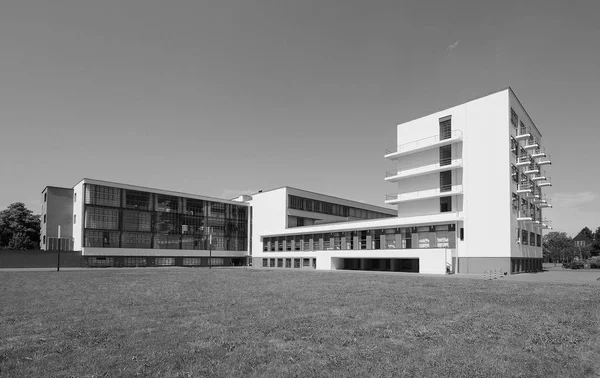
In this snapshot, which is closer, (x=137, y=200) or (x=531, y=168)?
(x=531, y=168)

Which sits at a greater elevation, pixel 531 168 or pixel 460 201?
pixel 531 168

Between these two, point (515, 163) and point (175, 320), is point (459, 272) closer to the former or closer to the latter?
point (515, 163)

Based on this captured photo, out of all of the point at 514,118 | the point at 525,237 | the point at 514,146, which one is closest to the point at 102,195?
the point at 514,146

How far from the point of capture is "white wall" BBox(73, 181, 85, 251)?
68.4 metres

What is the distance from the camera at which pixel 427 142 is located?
5597 cm

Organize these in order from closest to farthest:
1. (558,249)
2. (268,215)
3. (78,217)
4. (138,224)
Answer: (78,217) < (138,224) < (268,215) < (558,249)

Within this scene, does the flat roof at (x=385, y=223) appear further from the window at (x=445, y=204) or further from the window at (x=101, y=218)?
the window at (x=101, y=218)

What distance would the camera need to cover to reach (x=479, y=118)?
49969mm

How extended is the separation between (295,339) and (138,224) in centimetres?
7287

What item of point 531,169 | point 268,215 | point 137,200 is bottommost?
point 268,215

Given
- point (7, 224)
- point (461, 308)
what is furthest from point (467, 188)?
point (7, 224)

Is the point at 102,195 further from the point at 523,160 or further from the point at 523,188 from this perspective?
the point at 523,160

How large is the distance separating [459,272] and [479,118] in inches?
764

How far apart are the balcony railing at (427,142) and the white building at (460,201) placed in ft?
0.46
